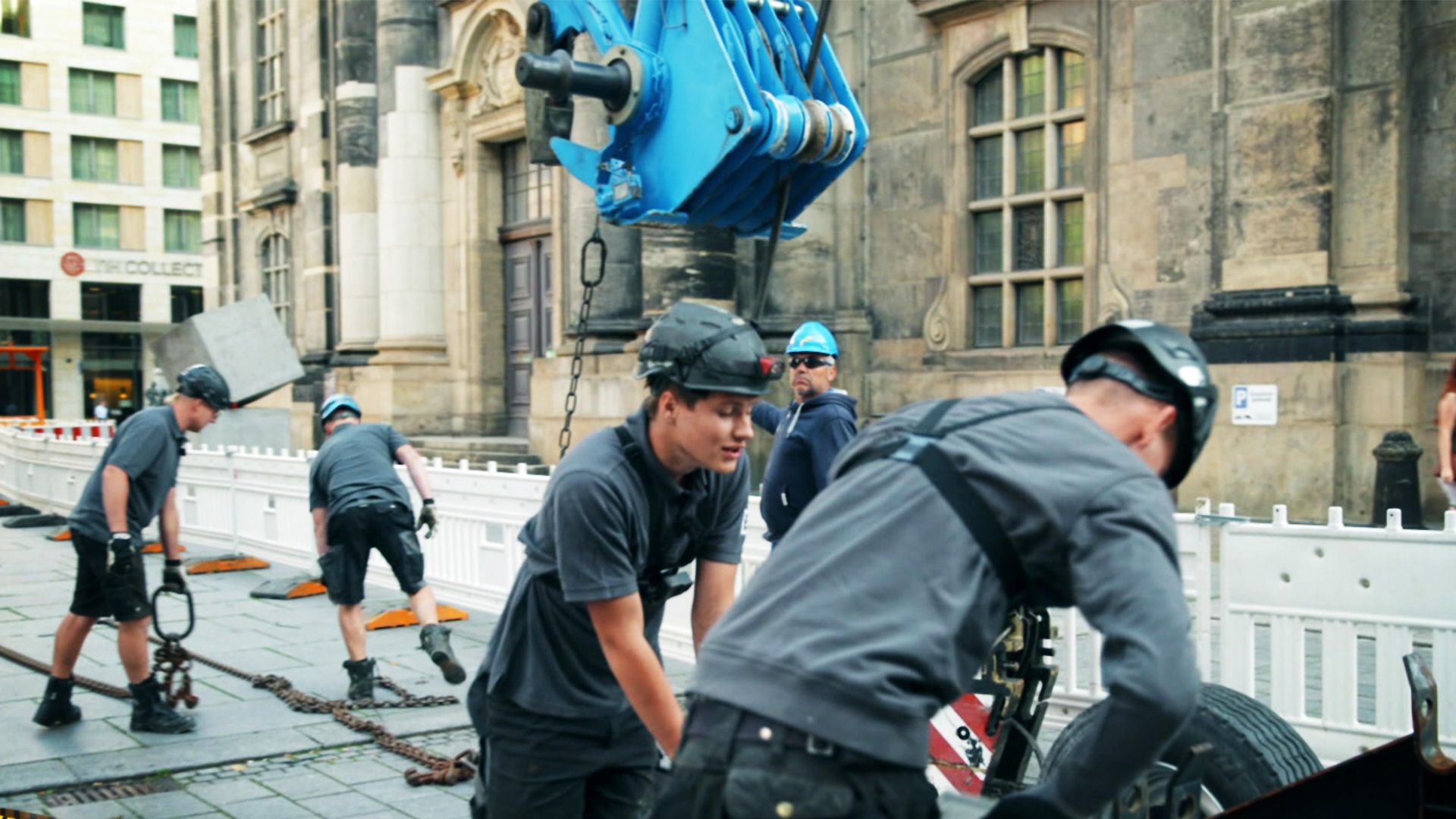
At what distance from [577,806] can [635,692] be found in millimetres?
429

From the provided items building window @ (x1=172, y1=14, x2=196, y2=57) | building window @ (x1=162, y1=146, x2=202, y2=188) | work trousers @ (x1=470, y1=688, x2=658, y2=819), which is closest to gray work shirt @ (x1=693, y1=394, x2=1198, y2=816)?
work trousers @ (x1=470, y1=688, x2=658, y2=819)

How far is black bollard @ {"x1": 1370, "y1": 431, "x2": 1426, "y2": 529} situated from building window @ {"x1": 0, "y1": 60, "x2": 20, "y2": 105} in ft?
189

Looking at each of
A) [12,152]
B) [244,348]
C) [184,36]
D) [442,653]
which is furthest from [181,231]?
[442,653]

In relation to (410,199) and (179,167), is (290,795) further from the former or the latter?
(179,167)

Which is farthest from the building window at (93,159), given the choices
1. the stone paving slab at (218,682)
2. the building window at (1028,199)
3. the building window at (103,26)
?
the building window at (1028,199)

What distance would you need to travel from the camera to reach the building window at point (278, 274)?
2489cm

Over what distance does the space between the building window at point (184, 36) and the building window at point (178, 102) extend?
1.29 metres

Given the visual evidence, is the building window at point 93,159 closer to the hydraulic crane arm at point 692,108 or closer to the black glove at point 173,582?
the black glove at point 173,582

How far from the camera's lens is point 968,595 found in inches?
81.0

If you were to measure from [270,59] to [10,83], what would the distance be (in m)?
37.3

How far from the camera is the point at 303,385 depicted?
75.2 feet

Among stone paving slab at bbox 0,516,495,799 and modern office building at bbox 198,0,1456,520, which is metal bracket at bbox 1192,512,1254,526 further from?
stone paving slab at bbox 0,516,495,799

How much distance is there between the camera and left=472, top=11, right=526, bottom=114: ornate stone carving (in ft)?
60.4

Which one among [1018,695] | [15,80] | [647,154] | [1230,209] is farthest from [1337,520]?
[15,80]
